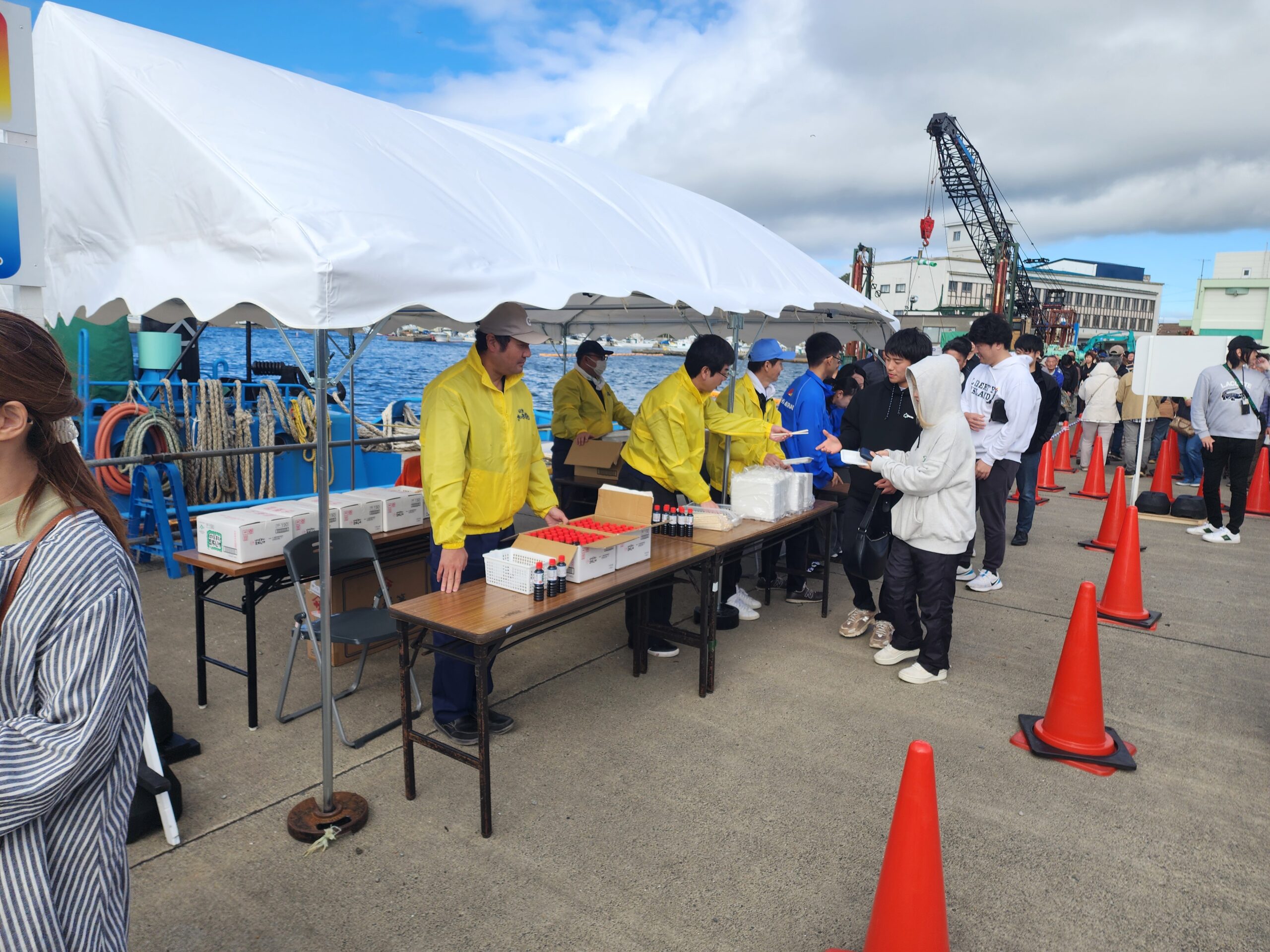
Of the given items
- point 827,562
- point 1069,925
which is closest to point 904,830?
point 1069,925

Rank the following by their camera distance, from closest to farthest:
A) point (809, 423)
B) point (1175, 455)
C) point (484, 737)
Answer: point (484, 737), point (809, 423), point (1175, 455)

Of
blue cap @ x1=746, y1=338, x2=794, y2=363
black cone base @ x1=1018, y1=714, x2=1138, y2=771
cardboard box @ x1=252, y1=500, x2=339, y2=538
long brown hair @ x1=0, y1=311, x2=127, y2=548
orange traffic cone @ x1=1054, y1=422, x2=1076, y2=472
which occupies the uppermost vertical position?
blue cap @ x1=746, y1=338, x2=794, y2=363

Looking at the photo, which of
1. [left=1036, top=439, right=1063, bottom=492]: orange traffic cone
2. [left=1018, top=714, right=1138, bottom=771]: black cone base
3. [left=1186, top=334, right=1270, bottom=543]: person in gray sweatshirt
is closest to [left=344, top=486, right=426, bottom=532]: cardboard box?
[left=1018, top=714, right=1138, bottom=771]: black cone base

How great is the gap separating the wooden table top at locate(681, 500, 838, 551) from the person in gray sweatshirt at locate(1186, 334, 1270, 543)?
471 centimetres

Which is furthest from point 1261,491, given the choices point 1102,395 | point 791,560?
point 791,560

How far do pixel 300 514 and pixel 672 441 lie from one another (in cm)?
212

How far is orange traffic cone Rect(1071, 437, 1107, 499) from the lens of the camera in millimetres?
10539

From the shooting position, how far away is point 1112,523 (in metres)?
7.90

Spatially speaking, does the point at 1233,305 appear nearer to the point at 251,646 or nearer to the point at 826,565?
the point at 826,565

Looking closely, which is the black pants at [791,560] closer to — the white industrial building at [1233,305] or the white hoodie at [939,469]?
the white hoodie at [939,469]

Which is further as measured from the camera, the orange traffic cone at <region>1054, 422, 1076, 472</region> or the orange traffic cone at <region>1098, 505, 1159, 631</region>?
the orange traffic cone at <region>1054, 422, 1076, 472</region>

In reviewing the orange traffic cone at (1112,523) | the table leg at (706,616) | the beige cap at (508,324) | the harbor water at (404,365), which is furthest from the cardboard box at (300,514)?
the orange traffic cone at (1112,523)

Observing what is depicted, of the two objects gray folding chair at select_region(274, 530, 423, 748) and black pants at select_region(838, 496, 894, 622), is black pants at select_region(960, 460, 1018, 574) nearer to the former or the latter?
black pants at select_region(838, 496, 894, 622)

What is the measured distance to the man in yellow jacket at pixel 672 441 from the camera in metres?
4.69
